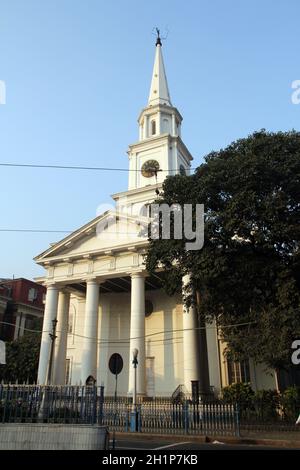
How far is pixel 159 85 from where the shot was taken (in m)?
46.6

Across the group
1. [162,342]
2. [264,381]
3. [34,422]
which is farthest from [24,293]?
[34,422]

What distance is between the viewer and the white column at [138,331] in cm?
2722

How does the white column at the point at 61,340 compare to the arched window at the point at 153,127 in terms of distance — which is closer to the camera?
the white column at the point at 61,340

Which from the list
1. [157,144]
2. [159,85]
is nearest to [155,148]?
[157,144]

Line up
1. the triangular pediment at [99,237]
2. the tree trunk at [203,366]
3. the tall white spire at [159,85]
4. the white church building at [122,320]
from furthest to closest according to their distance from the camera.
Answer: the tall white spire at [159,85] → the triangular pediment at [99,237] → the white church building at [122,320] → the tree trunk at [203,366]

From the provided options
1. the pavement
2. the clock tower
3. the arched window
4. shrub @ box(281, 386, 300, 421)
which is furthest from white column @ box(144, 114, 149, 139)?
the pavement

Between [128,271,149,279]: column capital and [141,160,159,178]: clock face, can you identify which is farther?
[141,160,159,178]: clock face

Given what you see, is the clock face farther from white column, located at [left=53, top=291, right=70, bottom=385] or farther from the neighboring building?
the neighboring building

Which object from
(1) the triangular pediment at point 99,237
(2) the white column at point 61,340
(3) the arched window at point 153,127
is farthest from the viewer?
(3) the arched window at point 153,127

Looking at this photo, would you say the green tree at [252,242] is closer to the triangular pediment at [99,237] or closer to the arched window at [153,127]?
the triangular pediment at [99,237]

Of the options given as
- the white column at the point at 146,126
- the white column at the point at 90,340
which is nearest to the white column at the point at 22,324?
the white column at the point at 90,340

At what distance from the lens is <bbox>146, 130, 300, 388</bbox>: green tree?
16703 mm

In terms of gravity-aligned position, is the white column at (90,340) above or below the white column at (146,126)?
below

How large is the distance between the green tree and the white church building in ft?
29.5
